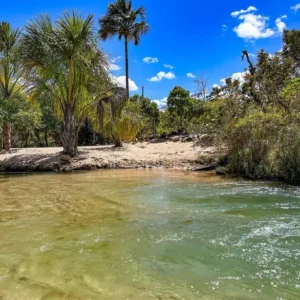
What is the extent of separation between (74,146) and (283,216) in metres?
11.7

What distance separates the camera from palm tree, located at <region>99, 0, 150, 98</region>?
80.2 feet

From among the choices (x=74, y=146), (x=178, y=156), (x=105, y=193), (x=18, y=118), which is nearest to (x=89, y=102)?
(x=74, y=146)

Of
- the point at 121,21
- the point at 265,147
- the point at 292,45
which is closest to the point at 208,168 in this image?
the point at 265,147

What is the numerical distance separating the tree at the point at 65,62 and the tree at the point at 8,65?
3.02 metres

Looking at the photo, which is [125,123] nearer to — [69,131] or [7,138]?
[69,131]

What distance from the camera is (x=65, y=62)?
1385 centimetres

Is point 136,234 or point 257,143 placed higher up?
point 257,143

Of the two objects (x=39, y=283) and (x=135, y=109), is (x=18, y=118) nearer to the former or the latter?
(x=135, y=109)

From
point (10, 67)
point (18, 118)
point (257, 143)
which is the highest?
point (10, 67)

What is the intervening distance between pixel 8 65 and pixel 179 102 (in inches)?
654

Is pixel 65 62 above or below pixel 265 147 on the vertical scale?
above

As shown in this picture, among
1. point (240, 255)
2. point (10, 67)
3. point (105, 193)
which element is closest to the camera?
point (240, 255)

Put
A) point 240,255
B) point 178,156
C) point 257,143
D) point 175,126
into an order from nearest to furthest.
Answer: point 240,255, point 257,143, point 178,156, point 175,126

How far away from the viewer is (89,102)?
1523cm
